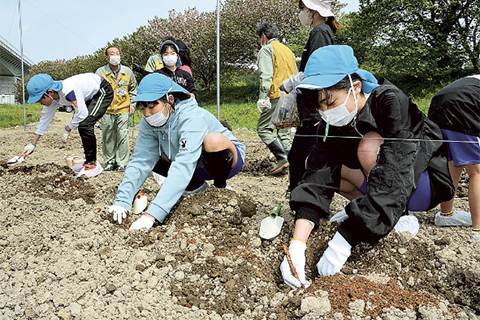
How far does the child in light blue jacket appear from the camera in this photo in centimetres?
222

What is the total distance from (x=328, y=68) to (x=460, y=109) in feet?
3.02

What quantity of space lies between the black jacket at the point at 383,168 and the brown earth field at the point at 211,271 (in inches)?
8.7

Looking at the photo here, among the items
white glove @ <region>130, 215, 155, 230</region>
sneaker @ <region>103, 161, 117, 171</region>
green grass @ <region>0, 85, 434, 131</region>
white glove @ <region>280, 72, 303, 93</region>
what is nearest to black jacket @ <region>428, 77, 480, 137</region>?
white glove @ <region>280, 72, 303, 93</region>

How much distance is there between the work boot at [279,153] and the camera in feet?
13.1

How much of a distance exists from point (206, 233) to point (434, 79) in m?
12.5

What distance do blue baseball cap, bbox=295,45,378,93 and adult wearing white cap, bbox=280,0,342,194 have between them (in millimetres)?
738

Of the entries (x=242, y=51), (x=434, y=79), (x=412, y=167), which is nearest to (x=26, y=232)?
(x=412, y=167)

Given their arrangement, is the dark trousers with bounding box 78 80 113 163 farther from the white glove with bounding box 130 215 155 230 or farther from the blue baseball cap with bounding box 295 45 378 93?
the blue baseball cap with bounding box 295 45 378 93

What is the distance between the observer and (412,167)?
1.72 metres

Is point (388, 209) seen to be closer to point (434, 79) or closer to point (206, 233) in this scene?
point (206, 233)

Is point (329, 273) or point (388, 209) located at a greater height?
point (388, 209)

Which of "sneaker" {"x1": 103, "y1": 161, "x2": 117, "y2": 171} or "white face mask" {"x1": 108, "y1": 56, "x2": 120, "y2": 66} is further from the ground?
"white face mask" {"x1": 108, "y1": 56, "x2": 120, "y2": 66}

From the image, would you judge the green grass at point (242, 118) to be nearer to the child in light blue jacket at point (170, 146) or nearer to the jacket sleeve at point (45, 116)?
the jacket sleeve at point (45, 116)

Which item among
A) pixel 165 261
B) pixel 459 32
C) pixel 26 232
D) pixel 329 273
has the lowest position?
Result: pixel 26 232
